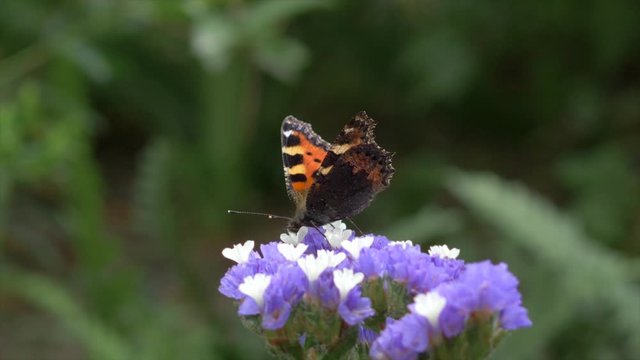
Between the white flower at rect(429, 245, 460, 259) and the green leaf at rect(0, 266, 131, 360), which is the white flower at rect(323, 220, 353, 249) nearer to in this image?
the white flower at rect(429, 245, 460, 259)

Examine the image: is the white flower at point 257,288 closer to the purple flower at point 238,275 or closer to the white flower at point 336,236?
the purple flower at point 238,275

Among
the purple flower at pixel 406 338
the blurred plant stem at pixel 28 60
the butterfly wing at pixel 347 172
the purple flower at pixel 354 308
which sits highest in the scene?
the blurred plant stem at pixel 28 60

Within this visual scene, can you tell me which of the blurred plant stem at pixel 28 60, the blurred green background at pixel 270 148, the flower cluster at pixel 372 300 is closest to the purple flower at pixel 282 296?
the flower cluster at pixel 372 300

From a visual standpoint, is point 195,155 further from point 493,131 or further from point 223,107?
point 493,131

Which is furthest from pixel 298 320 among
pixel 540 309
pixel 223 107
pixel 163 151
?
pixel 223 107

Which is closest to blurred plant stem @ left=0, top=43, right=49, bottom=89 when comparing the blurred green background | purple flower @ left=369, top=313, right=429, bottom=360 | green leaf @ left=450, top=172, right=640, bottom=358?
the blurred green background
